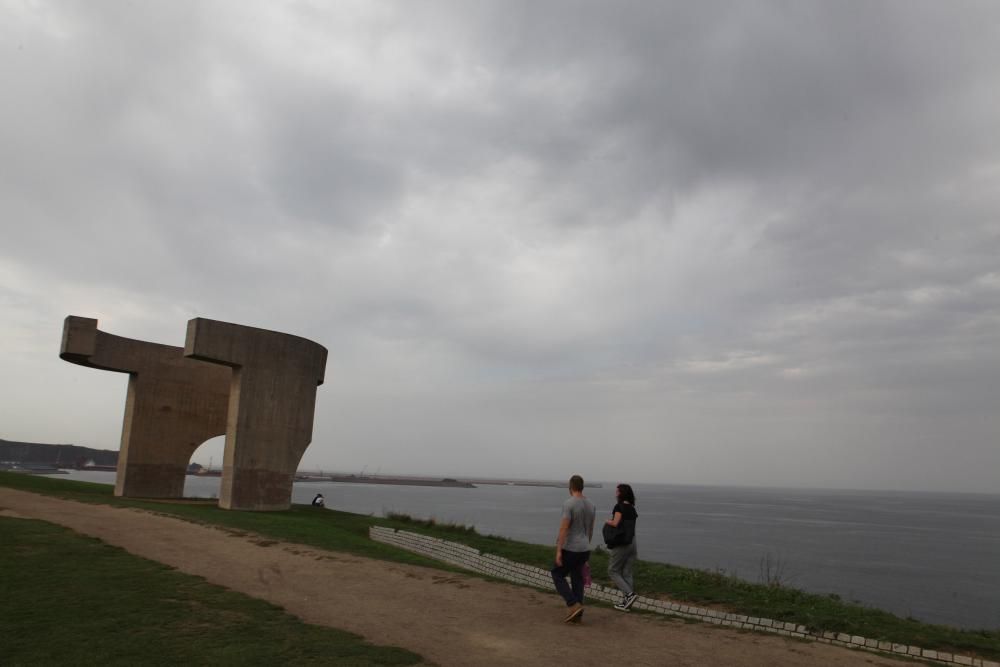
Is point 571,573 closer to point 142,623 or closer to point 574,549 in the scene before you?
point 574,549

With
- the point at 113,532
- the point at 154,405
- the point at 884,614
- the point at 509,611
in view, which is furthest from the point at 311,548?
the point at 154,405

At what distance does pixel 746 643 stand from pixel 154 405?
79.8 feet

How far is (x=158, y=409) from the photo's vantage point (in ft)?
81.4

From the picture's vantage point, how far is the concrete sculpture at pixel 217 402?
20.2m

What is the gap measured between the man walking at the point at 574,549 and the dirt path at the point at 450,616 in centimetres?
29

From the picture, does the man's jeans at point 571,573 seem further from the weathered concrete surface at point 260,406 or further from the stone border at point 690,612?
the weathered concrete surface at point 260,406

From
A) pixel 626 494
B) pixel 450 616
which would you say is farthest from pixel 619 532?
pixel 450 616

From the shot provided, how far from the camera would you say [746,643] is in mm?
6711

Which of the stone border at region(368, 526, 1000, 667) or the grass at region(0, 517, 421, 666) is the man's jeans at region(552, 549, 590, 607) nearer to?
the stone border at region(368, 526, 1000, 667)

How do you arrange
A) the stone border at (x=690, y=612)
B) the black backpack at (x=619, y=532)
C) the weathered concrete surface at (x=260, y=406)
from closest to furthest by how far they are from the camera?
the stone border at (x=690, y=612)
the black backpack at (x=619, y=532)
the weathered concrete surface at (x=260, y=406)

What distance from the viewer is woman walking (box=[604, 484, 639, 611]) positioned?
807 centimetres

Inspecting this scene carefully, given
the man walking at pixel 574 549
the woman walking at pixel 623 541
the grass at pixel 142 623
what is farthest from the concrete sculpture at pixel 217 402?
the man walking at pixel 574 549

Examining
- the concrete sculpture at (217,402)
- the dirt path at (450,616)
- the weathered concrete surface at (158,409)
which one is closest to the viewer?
the dirt path at (450,616)

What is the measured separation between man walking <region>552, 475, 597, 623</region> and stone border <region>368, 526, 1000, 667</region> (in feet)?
5.41
